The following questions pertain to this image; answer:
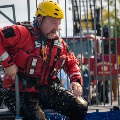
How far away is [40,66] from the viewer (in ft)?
13.9

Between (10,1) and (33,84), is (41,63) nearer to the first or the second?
(33,84)

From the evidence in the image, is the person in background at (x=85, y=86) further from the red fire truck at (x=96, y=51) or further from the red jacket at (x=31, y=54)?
the red jacket at (x=31, y=54)

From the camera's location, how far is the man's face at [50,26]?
4211mm

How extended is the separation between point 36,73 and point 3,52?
448mm

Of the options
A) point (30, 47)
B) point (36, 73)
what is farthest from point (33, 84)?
point (30, 47)

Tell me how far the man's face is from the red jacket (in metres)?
0.09

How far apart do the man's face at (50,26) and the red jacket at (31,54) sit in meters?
0.09

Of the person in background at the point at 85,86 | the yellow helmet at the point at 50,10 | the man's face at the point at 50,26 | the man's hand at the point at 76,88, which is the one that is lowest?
the person in background at the point at 85,86

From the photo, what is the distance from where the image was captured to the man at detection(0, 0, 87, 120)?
410 centimetres

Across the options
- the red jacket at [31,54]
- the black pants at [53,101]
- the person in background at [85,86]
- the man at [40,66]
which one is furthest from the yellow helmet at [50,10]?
the person in background at [85,86]

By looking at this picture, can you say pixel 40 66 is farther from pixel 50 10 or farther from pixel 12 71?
pixel 50 10

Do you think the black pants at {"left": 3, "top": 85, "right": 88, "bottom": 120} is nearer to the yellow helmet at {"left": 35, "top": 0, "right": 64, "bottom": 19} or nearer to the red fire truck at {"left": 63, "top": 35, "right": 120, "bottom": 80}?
the yellow helmet at {"left": 35, "top": 0, "right": 64, "bottom": 19}

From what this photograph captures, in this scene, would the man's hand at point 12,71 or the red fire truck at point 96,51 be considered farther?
the red fire truck at point 96,51

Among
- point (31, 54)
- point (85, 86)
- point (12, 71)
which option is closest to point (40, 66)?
point (31, 54)
